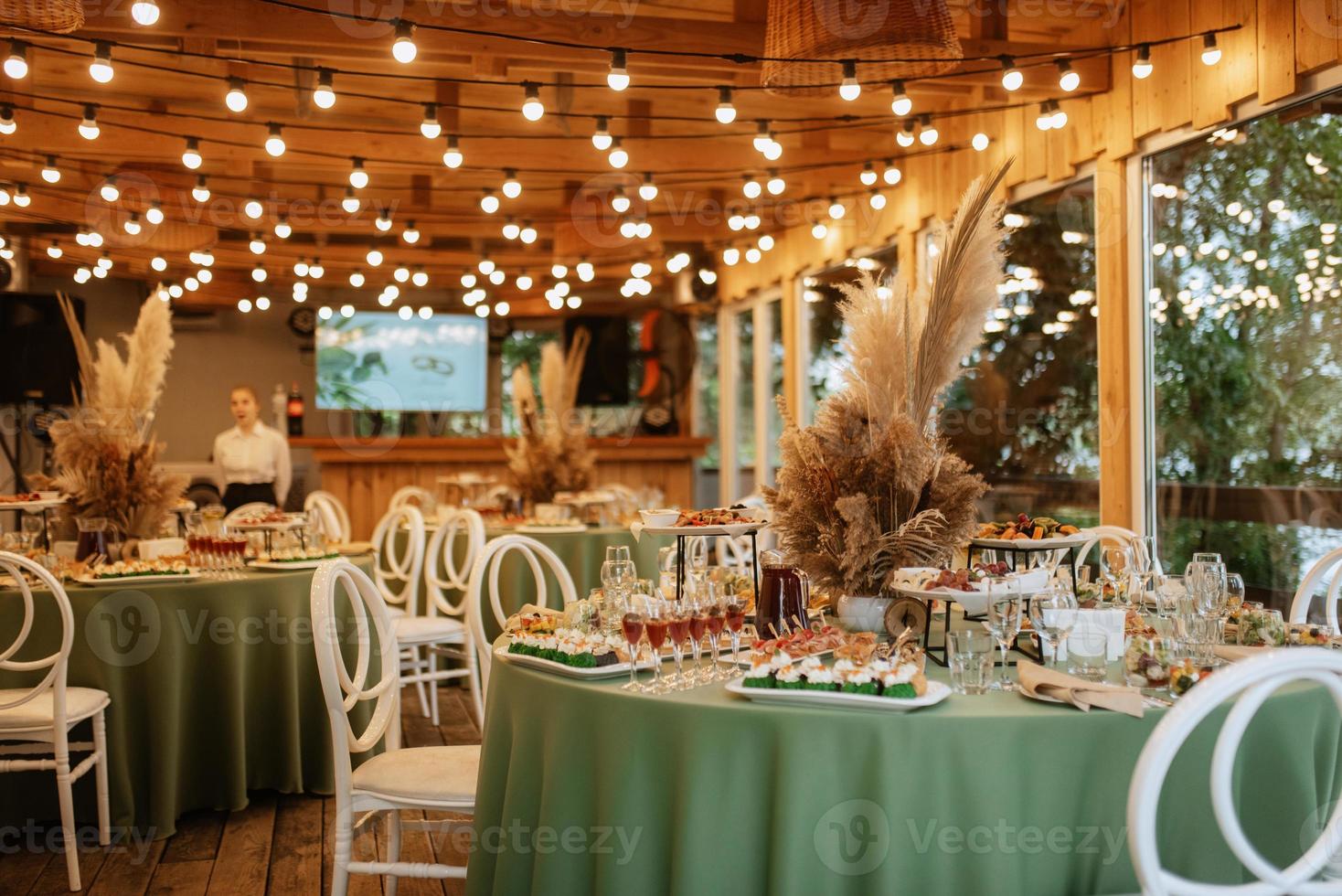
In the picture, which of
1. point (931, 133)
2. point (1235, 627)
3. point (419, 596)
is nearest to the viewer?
point (1235, 627)

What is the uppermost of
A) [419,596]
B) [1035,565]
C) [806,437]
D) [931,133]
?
[931,133]

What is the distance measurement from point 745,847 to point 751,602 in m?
1.14

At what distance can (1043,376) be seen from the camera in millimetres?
5965

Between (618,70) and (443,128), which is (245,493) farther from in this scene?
(618,70)

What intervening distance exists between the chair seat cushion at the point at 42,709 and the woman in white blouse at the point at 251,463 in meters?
3.86

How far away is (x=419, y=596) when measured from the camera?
6.79 meters

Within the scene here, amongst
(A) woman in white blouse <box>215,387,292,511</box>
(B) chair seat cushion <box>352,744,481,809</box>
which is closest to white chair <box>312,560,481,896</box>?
(B) chair seat cushion <box>352,744,481,809</box>

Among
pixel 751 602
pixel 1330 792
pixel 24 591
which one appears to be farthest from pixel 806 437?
pixel 24 591

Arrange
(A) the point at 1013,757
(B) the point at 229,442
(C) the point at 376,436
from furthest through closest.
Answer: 1. (C) the point at 376,436
2. (B) the point at 229,442
3. (A) the point at 1013,757

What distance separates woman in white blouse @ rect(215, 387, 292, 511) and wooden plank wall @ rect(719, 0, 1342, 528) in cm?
424

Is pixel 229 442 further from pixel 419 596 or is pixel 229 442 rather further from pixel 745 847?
pixel 745 847

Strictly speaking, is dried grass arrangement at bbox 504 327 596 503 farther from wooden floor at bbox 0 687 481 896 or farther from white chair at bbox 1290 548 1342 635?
white chair at bbox 1290 548 1342 635

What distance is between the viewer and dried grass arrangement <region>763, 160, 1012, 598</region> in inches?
108

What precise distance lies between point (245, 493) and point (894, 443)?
5.82 metres
